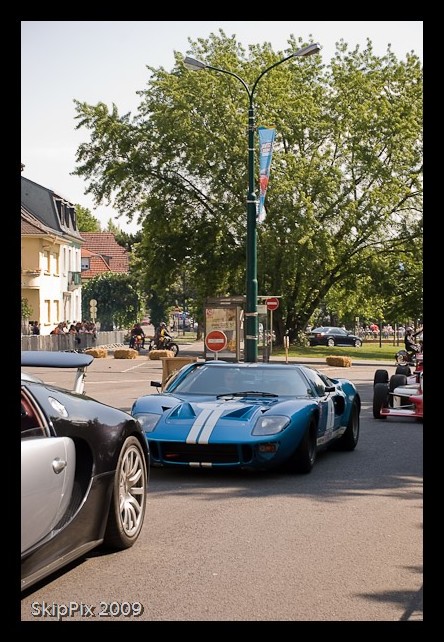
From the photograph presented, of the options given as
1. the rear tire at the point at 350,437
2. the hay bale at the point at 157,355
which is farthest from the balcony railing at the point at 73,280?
the rear tire at the point at 350,437

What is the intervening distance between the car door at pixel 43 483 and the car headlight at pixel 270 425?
4.46 meters

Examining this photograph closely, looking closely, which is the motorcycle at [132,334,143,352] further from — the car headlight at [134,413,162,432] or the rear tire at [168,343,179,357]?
the car headlight at [134,413,162,432]

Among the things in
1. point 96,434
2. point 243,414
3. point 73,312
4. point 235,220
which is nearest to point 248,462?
point 243,414

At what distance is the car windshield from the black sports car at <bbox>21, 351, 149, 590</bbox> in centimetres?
435

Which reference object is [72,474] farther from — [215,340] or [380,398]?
[215,340]

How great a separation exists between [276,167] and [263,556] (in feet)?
156

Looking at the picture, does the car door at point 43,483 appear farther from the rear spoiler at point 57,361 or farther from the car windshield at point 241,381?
the car windshield at point 241,381

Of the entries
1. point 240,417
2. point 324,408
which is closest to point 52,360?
point 240,417

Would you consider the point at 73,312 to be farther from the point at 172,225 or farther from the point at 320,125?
the point at 320,125

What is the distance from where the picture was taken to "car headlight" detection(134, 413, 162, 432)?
10.5 m

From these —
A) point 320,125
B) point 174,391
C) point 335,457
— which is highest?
point 320,125

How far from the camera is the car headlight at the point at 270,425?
10375mm
